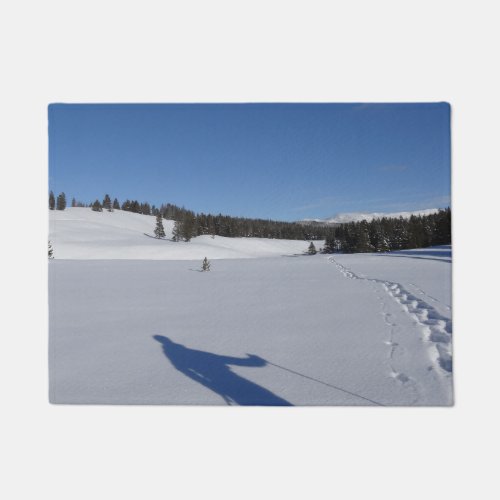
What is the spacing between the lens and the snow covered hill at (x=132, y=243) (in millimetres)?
3488

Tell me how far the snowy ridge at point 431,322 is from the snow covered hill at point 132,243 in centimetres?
92

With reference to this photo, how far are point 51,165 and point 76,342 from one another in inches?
68.3

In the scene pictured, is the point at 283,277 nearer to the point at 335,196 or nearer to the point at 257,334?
the point at 257,334

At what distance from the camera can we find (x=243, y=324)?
3.40 meters

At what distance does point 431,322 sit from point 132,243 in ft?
10.9

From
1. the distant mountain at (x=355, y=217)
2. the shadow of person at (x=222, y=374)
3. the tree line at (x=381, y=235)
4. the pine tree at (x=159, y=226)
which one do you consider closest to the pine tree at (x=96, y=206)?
the pine tree at (x=159, y=226)

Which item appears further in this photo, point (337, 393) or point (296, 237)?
point (296, 237)

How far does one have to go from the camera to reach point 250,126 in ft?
A: 10.9

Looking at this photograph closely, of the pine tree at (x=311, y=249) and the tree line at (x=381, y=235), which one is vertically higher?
the tree line at (x=381, y=235)

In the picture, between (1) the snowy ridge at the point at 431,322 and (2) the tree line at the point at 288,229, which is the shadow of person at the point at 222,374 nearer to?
(1) the snowy ridge at the point at 431,322

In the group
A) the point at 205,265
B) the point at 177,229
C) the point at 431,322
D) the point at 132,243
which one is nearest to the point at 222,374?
the point at 205,265

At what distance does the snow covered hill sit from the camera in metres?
3.49

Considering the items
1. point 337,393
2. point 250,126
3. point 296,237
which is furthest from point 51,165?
point 337,393

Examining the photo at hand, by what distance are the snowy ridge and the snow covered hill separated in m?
0.92
